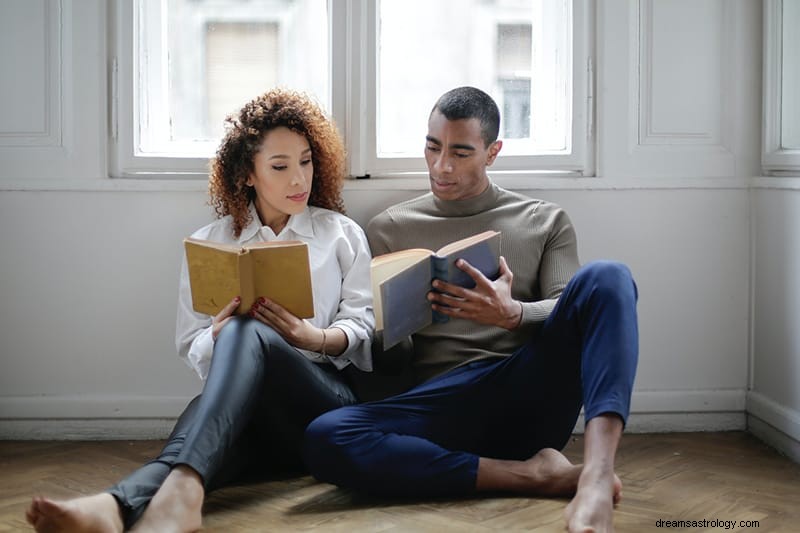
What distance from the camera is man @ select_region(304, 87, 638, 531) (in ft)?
7.18

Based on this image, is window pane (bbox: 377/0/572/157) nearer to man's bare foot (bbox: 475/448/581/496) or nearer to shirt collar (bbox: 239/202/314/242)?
shirt collar (bbox: 239/202/314/242)

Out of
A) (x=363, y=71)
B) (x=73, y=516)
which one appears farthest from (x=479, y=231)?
(x=73, y=516)

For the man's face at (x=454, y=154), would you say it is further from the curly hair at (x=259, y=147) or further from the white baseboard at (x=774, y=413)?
the white baseboard at (x=774, y=413)

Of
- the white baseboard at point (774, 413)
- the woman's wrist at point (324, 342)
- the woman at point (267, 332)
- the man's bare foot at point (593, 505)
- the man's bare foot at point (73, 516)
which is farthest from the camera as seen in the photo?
the white baseboard at point (774, 413)

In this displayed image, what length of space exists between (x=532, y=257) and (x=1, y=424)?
177cm

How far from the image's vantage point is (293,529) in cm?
221

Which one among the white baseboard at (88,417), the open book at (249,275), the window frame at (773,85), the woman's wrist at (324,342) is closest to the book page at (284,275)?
the open book at (249,275)

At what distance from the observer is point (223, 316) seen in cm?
237

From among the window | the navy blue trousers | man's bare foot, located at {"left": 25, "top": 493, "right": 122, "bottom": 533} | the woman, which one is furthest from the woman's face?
man's bare foot, located at {"left": 25, "top": 493, "right": 122, "bottom": 533}

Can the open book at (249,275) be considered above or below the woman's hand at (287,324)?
above

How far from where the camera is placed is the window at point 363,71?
305 cm

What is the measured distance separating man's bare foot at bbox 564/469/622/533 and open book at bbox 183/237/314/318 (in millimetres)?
786

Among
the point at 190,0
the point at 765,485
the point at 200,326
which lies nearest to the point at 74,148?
the point at 190,0

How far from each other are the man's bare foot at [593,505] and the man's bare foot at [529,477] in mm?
257
